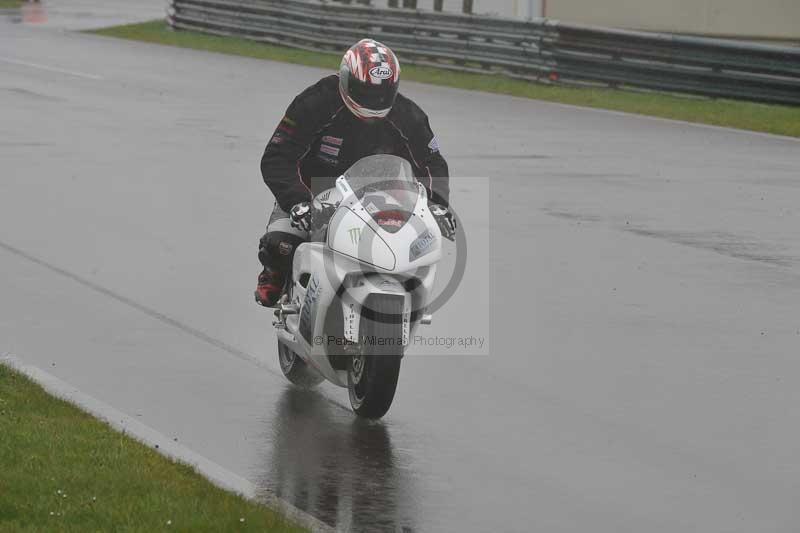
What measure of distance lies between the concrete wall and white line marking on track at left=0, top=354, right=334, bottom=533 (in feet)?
113

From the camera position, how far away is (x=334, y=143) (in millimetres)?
8188

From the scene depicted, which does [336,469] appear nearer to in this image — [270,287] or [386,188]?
[386,188]

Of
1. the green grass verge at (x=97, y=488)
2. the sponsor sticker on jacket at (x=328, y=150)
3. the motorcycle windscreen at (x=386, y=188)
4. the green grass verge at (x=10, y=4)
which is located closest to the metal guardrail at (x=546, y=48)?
the green grass verge at (x=10, y=4)

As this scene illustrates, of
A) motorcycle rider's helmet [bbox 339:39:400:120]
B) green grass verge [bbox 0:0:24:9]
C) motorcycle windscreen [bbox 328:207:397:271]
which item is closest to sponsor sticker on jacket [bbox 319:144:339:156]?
motorcycle rider's helmet [bbox 339:39:400:120]

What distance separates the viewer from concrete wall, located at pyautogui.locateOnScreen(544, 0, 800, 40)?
4134 cm

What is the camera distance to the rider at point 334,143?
797 cm

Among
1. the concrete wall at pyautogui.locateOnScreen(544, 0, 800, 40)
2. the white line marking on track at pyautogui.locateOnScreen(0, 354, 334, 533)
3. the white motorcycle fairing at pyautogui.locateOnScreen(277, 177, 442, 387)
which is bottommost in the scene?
the concrete wall at pyautogui.locateOnScreen(544, 0, 800, 40)

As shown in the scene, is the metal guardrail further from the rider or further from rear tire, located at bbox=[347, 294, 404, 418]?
rear tire, located at bbox=[347, 294, 404, 418]

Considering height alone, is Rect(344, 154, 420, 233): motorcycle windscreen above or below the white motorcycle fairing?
above

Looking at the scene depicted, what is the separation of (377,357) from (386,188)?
0.77m

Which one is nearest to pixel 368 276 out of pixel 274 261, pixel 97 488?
pixel 274 261

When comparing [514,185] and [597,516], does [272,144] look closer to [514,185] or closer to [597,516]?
[597,516]

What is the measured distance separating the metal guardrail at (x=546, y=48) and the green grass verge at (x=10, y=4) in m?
15.5

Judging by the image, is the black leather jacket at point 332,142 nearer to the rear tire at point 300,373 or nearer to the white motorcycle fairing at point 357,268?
the white motorcycle fairing at point 357,268
